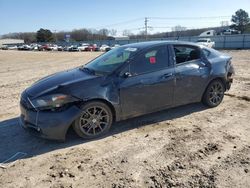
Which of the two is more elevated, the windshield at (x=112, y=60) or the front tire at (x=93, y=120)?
the windshield at (x=112, y=60)

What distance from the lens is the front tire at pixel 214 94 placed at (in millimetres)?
6141

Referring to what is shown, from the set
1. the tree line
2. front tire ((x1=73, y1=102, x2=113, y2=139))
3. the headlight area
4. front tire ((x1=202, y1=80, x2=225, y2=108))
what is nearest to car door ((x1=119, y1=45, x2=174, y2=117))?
front tire ((x1=73, y1=102, x2=113, y2=139))

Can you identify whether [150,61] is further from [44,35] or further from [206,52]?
[44,35]

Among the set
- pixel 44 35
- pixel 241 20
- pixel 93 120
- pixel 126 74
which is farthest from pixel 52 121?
pixel 44 35

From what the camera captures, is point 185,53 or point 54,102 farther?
point 185,53

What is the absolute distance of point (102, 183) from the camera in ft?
11.1

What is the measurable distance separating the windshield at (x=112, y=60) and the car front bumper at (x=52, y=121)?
1111 millimetres

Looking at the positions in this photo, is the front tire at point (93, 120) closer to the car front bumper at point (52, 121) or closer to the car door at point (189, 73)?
the car front bumper at point (52, 121)

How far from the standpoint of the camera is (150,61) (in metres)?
5.30

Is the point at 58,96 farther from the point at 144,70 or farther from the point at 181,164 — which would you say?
the point at 181,164

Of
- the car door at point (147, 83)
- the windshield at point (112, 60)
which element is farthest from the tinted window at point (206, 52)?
the windshield at point (112, 60)

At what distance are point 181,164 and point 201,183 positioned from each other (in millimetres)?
503

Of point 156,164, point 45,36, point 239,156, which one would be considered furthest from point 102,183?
point 45,36

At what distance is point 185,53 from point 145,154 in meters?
2.72
